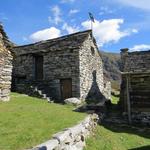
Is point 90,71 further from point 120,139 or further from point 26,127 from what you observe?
point 26,127

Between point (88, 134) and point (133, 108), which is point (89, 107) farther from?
point (88, 134)

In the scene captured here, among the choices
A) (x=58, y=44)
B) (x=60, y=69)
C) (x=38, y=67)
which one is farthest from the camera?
(x=38, y=67)

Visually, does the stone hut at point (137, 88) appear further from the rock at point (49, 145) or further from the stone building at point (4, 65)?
the rock at point (49, 145)

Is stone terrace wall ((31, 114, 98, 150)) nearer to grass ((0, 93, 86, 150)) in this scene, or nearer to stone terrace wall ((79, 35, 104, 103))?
grass ((0, 93, 86, 150))

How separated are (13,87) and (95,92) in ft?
28.0

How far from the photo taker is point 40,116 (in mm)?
15938

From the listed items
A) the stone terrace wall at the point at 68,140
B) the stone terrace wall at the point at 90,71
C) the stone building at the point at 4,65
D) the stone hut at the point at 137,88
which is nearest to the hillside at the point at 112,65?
the stone terrace wall at the point at 90,71

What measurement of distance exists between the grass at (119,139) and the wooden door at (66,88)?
34.2 feet

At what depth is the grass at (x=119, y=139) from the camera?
13911 millimetres

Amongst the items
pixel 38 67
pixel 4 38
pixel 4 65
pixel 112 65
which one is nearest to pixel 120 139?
pixel 4 65

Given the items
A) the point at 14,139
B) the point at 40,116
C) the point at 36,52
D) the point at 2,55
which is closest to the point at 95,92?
the point at 36,52

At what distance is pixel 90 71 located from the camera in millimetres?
32719

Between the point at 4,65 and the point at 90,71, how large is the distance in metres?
13.0

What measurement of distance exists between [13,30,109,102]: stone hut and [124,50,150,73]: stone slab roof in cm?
571
